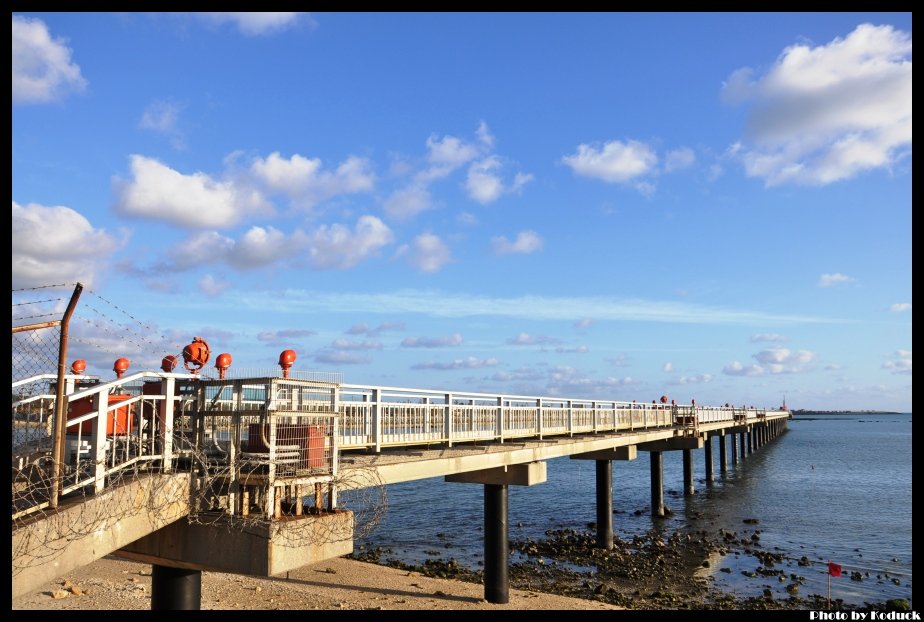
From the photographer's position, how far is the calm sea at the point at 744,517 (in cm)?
2417

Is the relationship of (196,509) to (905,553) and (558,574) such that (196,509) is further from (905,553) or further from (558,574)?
(905,553)

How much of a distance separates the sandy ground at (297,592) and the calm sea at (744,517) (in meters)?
3.93

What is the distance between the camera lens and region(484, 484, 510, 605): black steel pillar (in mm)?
16750

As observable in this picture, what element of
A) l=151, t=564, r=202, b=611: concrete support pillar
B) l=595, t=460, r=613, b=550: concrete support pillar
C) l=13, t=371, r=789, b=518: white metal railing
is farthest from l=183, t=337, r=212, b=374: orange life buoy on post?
l=595, t=460, r=613, b=550: concrete support pillar

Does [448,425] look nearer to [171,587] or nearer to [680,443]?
[171,587]

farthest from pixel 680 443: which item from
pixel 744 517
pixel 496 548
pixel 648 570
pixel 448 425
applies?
pixel 448 425

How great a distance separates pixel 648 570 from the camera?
22.5m

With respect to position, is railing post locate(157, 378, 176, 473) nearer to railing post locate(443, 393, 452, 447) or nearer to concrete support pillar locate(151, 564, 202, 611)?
concrete support pillar locate(151, 564, 202, 611)

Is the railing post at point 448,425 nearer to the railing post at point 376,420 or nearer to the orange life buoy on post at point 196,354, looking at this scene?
the railing post at point 376,420

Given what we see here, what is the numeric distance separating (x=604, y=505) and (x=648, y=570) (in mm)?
3789

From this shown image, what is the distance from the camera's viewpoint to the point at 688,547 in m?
26.6
